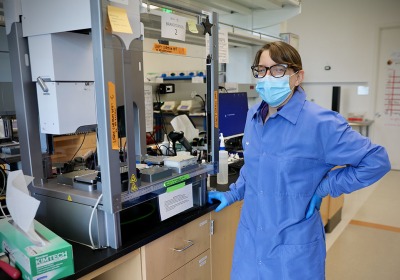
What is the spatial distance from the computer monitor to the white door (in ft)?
11.8

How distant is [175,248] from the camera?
4.62ft

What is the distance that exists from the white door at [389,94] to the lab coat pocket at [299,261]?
15.7ft

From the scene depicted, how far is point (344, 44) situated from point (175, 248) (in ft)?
16.8

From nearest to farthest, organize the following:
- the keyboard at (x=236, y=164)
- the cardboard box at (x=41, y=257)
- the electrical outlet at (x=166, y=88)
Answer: the cardboard box at (x=41, y=257) < the keyboard at (x=236, y=164) < the electrical outlet at (x=166, y=88)

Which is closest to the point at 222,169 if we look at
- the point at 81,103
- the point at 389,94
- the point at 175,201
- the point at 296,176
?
the point at 175,201

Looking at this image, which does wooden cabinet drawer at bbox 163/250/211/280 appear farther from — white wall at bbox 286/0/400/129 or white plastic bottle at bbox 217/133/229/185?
white wall at bbox 286/0/400/129

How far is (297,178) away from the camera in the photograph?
1.26m

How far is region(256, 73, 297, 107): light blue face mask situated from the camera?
1.29m

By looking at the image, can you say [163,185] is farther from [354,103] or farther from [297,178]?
[354,103]

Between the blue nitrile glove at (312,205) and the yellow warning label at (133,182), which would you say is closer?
the yellow warning label at (133,182)

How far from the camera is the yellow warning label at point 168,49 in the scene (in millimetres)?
1337

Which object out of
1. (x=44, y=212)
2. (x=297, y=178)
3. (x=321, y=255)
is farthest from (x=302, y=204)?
(x=44, y=212)

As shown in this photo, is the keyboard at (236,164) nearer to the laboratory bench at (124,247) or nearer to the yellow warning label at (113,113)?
the laboratory bench at (124,247)

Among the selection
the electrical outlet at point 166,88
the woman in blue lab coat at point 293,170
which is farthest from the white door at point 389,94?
the woman in blue lab coat at point 293,170
